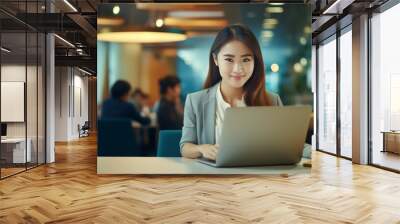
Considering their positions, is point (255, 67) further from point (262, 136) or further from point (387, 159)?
point (387, 159)

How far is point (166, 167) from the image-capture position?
7.04m

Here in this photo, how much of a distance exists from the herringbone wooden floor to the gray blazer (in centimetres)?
71

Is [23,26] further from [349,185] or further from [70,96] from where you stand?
[70,96]

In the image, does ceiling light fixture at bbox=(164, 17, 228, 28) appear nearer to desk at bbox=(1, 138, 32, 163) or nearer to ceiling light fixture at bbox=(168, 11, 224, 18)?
ceiling light fixture at bbox=(168, 11, 224, 18)

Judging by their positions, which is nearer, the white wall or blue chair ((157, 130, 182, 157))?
blue chair ((157, 130, 182, 157))

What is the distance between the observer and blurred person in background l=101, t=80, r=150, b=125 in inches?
275

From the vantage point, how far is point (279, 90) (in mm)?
6969

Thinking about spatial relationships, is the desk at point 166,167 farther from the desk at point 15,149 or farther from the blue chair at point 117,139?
the desk at point 15,149

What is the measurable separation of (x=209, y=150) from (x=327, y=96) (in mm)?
5797

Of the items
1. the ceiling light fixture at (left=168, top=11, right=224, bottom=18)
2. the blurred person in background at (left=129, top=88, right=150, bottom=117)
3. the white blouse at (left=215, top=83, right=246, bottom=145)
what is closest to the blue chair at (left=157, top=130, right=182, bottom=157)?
the blurred person in background at (left=129, top=88, right=150, bottom=117)

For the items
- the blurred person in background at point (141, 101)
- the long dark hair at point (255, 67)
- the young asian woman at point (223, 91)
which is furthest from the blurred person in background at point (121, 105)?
the long dark hair at point (255, 67)

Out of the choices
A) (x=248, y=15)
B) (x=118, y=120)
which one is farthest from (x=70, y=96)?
(x=248, y=15)

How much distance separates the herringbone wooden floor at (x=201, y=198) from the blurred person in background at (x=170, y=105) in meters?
0.97

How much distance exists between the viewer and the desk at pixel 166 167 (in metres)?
7.02
